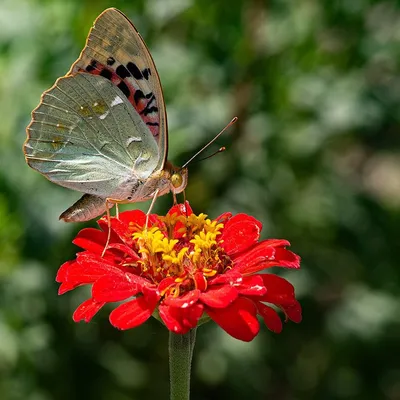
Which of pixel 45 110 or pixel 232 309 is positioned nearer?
pixel 232 309

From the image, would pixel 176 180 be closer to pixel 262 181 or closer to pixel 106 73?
pixel 106 73

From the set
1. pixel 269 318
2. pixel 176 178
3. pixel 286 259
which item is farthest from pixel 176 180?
pixel 269 318

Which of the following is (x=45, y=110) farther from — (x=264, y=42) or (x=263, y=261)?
(x=264, y=42)

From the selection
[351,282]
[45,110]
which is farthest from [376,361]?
[45,110]

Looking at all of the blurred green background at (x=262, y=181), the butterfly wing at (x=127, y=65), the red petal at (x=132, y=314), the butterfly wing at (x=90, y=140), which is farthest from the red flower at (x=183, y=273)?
the blurred green background at (x=262, y=181)

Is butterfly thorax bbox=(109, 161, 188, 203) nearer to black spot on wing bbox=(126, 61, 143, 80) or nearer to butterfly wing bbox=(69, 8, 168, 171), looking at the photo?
Answer: butterfly wing bbox=(69, 8, 168, 171)

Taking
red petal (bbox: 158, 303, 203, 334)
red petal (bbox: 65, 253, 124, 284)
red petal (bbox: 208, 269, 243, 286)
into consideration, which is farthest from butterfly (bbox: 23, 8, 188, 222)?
red petal (bbox: 158, 303, 203, 334)
